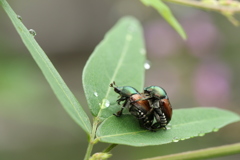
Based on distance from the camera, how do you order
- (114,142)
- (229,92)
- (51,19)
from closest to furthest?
(114,142)
(229,92)
(51,19)

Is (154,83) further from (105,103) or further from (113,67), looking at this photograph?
(105,103)

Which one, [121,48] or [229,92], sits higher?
[121,48]

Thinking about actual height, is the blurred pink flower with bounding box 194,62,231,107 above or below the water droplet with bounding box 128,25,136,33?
below

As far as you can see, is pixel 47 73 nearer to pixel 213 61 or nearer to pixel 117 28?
pixel 117 28

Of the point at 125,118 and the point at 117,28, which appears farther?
the point at 117,28

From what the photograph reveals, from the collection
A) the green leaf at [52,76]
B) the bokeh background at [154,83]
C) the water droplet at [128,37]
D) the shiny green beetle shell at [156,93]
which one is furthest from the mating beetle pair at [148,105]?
the bokeh background at [154,83]

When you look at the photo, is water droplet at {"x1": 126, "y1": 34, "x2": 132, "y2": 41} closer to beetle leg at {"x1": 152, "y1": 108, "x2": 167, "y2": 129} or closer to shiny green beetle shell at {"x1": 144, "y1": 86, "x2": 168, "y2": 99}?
shiny green beetle shell at {"x1": 144, "y1": 86, "x2": 168, "y2": 99}

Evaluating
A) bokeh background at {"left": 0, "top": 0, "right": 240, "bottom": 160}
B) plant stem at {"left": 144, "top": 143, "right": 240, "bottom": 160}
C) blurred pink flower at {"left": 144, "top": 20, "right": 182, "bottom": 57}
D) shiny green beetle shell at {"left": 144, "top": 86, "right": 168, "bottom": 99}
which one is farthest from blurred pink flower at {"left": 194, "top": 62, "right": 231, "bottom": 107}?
plant stem at {"left": 144, "top": 143, "right": 240, "bottom": 160}

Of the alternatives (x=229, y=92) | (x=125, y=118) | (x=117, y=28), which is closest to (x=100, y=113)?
(x=125, y=118)
